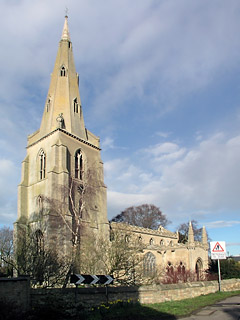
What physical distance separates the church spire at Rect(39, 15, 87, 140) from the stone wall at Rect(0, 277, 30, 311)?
27.8 meters

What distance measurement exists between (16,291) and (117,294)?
4.11 meters

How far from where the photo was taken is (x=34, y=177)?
126 ft

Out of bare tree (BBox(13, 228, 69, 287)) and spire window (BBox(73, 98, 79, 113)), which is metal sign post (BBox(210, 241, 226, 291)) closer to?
bare tree (BBox(13, 228, 69, 287))

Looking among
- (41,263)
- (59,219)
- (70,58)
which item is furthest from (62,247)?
(70,58)

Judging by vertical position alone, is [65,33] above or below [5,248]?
above

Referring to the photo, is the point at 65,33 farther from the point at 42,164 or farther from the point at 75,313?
the point at 75,313

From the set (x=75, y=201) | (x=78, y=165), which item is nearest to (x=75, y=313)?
(x=75, y=201)

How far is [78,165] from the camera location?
39500 mm

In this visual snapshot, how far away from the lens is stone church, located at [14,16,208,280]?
1278 inches

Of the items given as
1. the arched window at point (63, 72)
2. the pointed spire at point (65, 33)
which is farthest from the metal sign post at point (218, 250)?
the pointed spire at point (65, 33)

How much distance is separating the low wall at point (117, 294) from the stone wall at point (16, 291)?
35 centimetres

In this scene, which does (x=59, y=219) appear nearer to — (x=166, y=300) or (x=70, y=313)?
(x=166, y=300)

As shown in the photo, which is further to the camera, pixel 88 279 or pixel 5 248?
pixel 5 248

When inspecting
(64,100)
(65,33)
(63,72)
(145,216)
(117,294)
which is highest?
(65,33)
